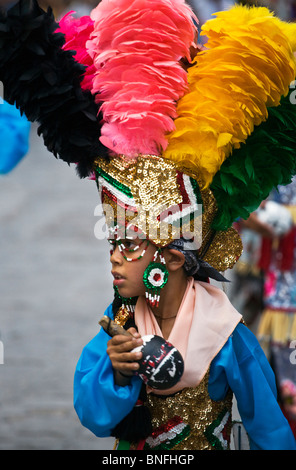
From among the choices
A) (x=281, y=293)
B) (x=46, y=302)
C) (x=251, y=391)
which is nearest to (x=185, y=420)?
(x=251, y=391)

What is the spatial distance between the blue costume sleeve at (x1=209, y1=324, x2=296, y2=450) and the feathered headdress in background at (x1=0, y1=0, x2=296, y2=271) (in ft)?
1.58

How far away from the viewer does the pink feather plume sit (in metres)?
2.21

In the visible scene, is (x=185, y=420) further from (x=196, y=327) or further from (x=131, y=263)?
(x=131, y=263)

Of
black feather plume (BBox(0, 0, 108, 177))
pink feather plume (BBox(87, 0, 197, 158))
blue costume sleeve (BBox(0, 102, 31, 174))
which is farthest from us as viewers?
blue costume sleeve (BBox(0, 102, 31, 174))

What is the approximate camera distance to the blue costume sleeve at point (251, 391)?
7.77 feet

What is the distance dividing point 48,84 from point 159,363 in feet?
3.12

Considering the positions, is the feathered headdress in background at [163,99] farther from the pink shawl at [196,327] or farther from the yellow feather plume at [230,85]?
the pink shawl at [196,327]

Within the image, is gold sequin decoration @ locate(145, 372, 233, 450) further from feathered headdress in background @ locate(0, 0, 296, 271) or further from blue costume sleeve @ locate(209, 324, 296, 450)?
feathered headdress in background @ locate(0, 0, 296, 271)

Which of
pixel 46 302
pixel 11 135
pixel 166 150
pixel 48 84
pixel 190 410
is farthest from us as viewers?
pixel 46 302

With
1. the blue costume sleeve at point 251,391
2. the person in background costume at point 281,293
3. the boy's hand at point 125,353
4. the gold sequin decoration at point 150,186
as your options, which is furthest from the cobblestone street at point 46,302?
the gold sequin decoration at point 150,186

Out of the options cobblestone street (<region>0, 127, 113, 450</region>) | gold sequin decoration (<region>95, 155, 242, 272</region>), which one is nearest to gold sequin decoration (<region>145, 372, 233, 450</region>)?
gold sequin decoration (<region>95, 155, 242, 272</region>)

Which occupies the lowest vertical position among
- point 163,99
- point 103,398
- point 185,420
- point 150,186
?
point 185,420

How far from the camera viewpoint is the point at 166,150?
230 centimetres
